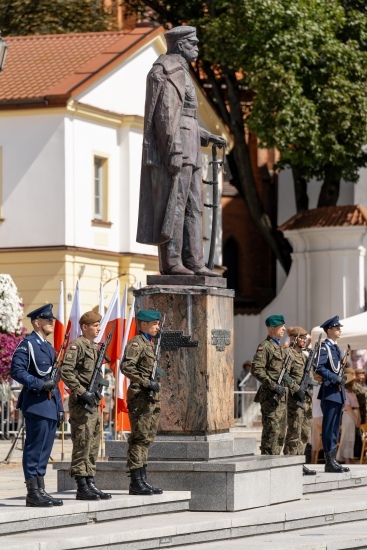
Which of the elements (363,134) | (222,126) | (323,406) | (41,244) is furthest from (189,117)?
(222,126)

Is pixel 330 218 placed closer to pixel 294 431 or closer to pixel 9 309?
pixel 9 309

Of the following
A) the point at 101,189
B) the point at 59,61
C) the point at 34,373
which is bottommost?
the point at 34,373

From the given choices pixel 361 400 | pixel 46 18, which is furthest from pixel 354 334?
pixel 46 18

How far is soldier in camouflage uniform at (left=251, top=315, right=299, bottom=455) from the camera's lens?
61.4ft

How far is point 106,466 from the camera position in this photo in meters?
16.5

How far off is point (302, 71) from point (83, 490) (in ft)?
89.9

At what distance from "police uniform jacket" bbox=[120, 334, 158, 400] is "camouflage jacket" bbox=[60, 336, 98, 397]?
0.32m

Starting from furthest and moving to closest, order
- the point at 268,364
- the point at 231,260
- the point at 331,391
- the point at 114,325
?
the point at 231,260
the point at 114,325
the point at 331,391
the point at 268,364

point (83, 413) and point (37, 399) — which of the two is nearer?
point (37, 399)

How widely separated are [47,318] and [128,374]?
110cm

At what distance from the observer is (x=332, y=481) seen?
63.1 feet

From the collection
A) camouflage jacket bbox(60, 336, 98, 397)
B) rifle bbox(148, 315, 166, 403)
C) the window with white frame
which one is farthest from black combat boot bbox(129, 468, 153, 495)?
the window with white frame

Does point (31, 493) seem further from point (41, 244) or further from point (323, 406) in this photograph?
point (41, 244)

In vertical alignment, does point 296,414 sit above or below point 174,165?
below
